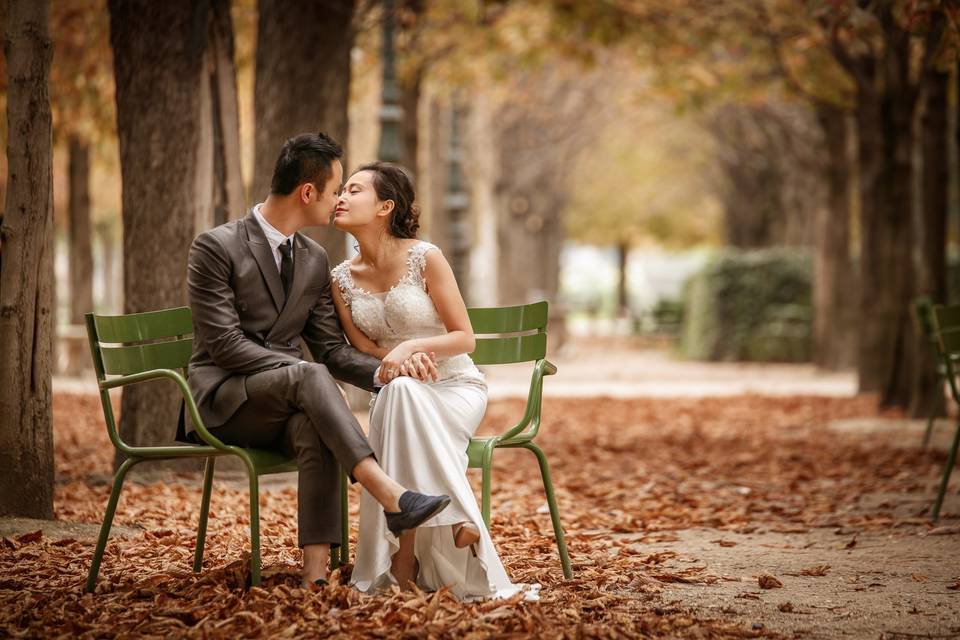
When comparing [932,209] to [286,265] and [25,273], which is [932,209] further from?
[25,273]

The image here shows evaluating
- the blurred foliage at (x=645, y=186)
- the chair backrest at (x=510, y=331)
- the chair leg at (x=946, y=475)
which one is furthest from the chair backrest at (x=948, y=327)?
the blurred foliage at (x=645, y=186)

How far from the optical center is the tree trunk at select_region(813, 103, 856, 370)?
21.0 metres

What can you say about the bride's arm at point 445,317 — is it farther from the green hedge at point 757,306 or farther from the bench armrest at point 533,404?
the green hedge at point 757,306

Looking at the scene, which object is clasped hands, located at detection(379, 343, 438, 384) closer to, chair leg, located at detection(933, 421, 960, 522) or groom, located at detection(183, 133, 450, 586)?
groom, located at detection(183, 133, 450, 586)

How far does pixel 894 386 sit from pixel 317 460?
10.5 meters

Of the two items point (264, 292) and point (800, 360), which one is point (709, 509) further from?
point (800, 360)

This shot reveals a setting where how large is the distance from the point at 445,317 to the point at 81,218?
601 inches

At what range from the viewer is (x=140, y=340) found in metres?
5.32

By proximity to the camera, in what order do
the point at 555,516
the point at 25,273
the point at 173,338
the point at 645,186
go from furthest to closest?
the point at 645,186 < the point at 25,273 < the point at 173,338 < the point at 555,516

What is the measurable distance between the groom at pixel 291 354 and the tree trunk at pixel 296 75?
4322 millimetres

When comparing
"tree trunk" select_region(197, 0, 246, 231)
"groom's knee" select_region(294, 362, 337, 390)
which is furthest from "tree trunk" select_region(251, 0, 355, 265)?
"groom's knee" select_region(294, 362, 337, 390)

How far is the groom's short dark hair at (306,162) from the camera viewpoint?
518 cm

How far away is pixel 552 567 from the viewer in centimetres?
565

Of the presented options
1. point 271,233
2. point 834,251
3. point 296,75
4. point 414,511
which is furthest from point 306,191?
point 834,251
